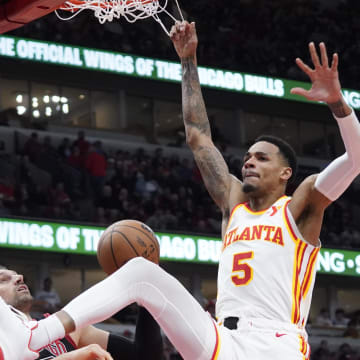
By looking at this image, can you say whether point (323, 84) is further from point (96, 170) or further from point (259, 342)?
point (96, 170)

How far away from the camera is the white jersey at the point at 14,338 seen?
357 cm

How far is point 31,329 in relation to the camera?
11.8 ft

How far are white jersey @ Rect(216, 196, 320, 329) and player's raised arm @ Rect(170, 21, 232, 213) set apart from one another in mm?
371

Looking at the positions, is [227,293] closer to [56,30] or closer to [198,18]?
[56,30]

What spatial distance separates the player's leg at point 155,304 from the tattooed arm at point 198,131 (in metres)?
0.84

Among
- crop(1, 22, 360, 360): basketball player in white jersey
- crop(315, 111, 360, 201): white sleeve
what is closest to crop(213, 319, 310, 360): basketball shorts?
crop(1, 22, 360, 360): basketball player in white jersey

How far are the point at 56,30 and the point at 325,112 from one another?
24.9ft

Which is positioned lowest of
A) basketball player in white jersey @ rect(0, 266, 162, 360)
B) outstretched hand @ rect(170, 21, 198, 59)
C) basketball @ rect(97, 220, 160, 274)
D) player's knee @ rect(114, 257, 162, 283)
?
basketball player in white jersey @ rect(0, 266, 162, 360)

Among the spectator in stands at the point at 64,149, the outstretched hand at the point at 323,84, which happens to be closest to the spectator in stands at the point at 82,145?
the spectator in stands at the point at 64,149

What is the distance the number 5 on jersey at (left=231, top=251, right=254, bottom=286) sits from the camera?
13.8ft

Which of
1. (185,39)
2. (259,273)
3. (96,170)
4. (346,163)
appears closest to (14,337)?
(259,273)

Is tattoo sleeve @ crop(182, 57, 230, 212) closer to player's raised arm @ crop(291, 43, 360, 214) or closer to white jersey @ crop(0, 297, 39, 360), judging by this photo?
player's raised arm @ crop(291, 43, 360, 214)

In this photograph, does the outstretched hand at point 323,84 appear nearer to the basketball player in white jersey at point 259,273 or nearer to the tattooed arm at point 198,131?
the basketball player in white jersey at point 259,273

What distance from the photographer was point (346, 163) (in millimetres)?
4031
